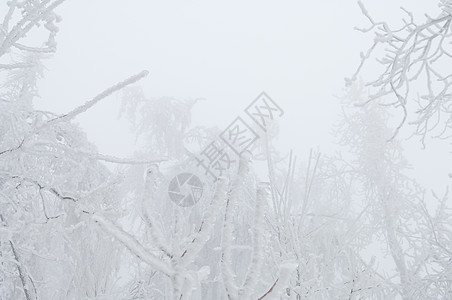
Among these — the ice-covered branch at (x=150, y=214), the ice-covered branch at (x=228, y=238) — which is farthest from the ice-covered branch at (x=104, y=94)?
the ice-covered branch at (x=228, y=238)

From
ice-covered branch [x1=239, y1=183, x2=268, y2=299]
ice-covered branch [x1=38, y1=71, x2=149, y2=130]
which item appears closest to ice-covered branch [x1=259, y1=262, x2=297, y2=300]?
ice-covered branch [x1=239, y1=183, x2=268, y2=299]

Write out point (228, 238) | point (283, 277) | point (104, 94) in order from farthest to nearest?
point (104, 94) < point (228, 238) < point (283, 277)

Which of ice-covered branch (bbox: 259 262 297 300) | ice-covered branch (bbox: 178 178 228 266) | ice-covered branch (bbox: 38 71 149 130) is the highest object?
ice-covered branch (bbox: 38 71 149 130)

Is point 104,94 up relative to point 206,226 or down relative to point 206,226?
up

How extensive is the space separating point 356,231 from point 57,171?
143 inches

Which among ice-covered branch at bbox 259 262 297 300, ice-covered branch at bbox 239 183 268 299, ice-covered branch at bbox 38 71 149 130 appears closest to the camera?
ice-covered branch at bbox 259 262 297 300

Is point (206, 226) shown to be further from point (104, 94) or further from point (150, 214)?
point (104, 94)

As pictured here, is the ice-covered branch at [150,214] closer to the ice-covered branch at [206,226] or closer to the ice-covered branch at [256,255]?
the ice-covered branch at [206,226]

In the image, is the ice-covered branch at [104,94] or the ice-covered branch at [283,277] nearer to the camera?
the ice-covered branch at [283,277]

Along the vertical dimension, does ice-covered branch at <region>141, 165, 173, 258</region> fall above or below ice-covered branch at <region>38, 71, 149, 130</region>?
below

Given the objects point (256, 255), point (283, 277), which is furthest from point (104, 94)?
point (283, 277)

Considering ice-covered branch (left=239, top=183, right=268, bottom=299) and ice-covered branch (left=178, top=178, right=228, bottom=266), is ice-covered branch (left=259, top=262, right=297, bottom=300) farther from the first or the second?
ice-covered branch (left=178, top=178, right=228, bottom=266)

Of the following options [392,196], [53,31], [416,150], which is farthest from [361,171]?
[416,150]

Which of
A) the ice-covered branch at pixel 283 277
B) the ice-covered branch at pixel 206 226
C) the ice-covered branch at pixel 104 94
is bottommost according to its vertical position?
the ice-covered branch at pixel 283 277
